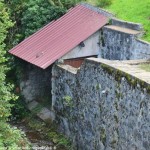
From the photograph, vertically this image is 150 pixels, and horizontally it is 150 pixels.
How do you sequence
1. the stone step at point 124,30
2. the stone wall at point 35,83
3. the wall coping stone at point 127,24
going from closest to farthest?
the stone step at point 124,30 < the wall coping stone at point 127,24 < the stone wall at point 35,83

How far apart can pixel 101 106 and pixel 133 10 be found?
20.4ft

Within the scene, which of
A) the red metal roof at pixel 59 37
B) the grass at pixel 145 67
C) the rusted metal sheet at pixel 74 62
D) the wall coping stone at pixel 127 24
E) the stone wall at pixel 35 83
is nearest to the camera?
the grass at pixel 145 67

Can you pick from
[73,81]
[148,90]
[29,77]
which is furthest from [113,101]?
[29,77]

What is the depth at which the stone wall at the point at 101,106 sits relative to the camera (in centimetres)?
1303

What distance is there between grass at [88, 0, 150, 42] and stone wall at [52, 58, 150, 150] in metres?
3.56

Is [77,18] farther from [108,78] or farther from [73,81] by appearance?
[108,78]

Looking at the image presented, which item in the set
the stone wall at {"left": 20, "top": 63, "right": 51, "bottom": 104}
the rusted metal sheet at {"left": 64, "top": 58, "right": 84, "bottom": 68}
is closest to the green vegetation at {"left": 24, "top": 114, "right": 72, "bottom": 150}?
the stone wall at {"left": 20, "top": 63, "right": 51, "bottom": 104}

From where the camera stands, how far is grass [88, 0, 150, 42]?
18.7m

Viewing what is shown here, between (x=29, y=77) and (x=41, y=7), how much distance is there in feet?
11.3

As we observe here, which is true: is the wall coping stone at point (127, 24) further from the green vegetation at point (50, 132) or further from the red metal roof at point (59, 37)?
the green vegetation at point (50, 132)

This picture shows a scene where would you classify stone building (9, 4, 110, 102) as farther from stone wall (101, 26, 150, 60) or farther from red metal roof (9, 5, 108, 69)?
stone wall (101, 26, 150, 60)

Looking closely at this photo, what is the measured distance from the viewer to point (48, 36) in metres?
20.1

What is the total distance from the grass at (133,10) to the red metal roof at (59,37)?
0.90 m

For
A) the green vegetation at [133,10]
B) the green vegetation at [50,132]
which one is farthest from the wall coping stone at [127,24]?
the green vegetation at [50,132]
